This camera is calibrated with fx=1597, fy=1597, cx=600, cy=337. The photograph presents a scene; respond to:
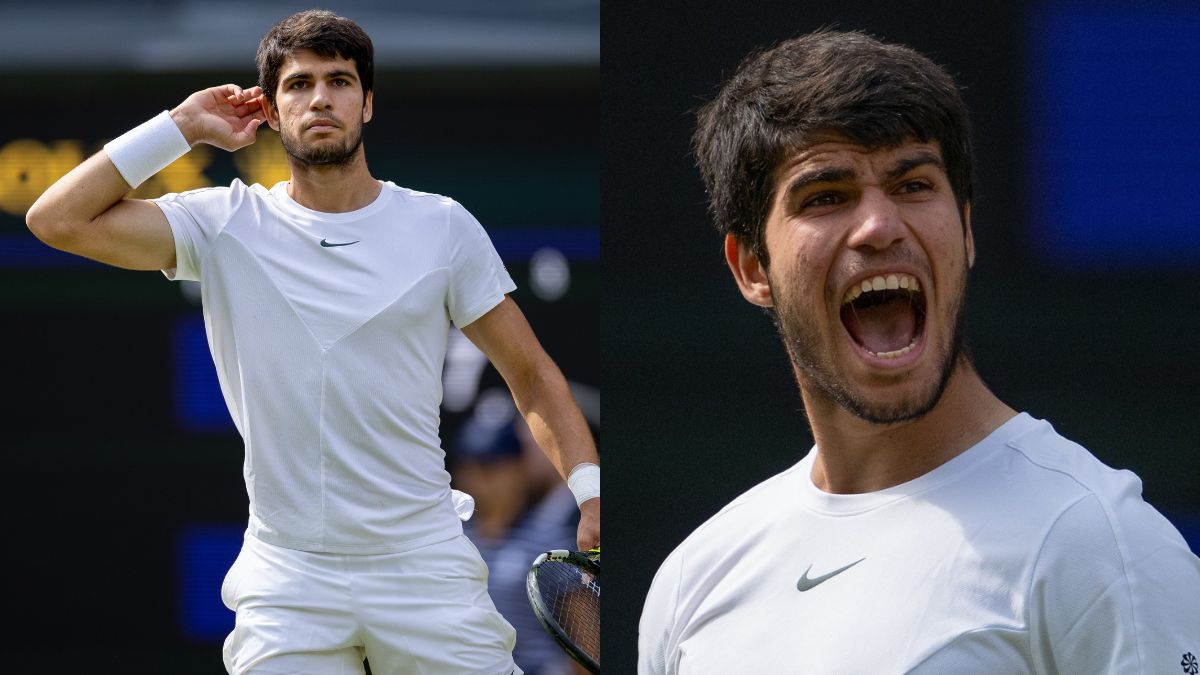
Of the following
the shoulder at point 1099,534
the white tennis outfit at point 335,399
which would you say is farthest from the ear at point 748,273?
the white tennis outfit at point 335,399

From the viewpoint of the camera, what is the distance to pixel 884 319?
1.93 metres

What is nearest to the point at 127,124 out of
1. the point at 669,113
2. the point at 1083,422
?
the point at 669,113

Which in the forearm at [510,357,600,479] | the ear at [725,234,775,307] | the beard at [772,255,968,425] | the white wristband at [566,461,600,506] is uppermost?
the ear at [725,234,775,307]

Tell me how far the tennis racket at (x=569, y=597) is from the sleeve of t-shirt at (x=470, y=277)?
0.68 meters

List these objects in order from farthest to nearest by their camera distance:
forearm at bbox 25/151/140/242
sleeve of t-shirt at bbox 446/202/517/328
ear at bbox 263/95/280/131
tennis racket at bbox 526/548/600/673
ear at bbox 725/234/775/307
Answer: ear at bbox 263/95/280/131 → sleeve of t-shirt at bbox 446/202/517/328 → forearm at bbox 25/151/140/242 → tennis racket at bbox 526/548/600/673 → ear at bbox 725/234/775/307

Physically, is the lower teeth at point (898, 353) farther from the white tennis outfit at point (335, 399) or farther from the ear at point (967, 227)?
the white tennis outfit at point (335, 399)

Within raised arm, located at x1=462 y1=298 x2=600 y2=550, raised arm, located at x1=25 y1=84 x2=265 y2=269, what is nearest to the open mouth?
raised arm, located at x1=462 y1=298 x2=600 y2=550

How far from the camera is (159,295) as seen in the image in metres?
5.34

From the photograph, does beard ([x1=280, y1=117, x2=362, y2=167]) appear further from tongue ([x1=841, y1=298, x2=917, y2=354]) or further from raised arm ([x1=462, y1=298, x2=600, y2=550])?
tongue ([x1=841, y1=298, x2=917, y2=354])

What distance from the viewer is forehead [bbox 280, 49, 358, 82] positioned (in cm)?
360

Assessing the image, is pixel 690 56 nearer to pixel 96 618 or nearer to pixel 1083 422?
pixel 1083 422

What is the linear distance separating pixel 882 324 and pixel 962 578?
0.36 m

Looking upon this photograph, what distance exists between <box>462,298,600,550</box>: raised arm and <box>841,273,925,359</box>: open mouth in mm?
1682

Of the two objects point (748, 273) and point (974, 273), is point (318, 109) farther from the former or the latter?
point (974, 273)
